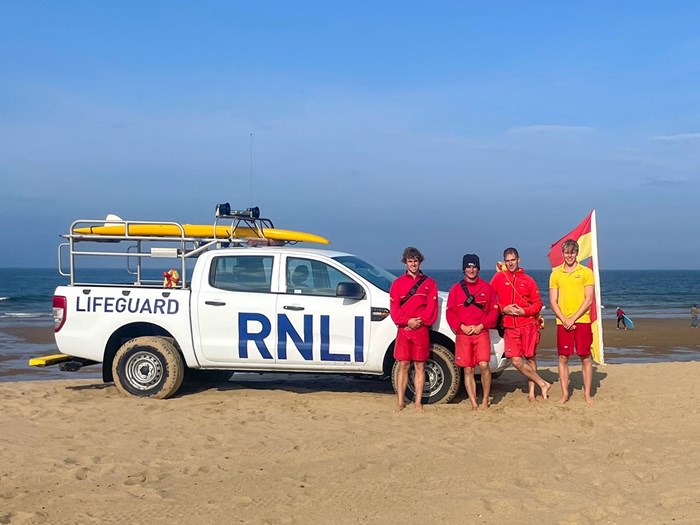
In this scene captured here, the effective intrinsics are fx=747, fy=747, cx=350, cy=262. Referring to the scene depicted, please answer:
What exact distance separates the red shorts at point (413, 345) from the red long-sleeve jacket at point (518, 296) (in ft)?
3.08

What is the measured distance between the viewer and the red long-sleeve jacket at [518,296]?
8102mm

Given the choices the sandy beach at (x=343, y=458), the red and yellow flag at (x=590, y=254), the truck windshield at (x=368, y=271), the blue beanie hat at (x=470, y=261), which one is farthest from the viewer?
the red and yellow flag at (x=590, y=254)

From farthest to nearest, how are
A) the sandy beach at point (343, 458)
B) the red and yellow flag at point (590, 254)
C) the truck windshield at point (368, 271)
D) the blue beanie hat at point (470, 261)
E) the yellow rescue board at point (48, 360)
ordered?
the red and yellow flag at point (590, 254) < the yellow rescue board at point (48, 360) < the truck windshield at point (368, 271) < the blue beanie hat at point (470, 261) < the sandy beach at point (343, 458)

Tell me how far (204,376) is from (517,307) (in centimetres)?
442

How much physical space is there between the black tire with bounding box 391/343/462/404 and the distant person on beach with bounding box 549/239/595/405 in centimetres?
117

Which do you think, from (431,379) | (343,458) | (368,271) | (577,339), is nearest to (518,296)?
(577,339)

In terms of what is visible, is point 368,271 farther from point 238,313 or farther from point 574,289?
point 574,289

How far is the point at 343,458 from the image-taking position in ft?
20.5

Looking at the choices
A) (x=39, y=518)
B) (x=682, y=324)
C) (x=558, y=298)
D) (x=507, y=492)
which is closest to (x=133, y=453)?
(x=39, y=518)

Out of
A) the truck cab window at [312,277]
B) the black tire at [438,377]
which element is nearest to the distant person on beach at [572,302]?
the black tire at [438,377]

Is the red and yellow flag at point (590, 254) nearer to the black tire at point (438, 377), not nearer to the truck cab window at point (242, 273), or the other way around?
the black tire at point (438, 377)

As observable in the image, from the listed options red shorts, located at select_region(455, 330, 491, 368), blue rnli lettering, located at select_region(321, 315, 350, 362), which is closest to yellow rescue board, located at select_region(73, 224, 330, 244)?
blue rnli lettering, located at select_region(321, 315, 350, 362)

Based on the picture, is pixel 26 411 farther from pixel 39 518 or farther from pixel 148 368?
pixel 39 518

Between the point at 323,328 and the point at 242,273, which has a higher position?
the point at 242,273
